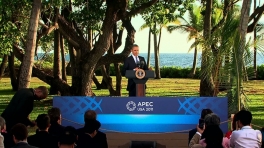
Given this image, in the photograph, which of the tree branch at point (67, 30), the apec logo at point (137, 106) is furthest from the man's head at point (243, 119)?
the tree branch at point (67, 30)

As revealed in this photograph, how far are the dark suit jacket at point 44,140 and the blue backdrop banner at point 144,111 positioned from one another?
11.8ft

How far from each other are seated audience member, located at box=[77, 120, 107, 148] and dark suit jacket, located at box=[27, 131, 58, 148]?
464 millimetres

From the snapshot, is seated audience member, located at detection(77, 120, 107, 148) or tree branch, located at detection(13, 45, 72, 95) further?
tree branch, located at detection(13, 45, 72, 95)

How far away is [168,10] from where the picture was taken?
2370 centimetres

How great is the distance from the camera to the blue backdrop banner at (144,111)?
36.9ft

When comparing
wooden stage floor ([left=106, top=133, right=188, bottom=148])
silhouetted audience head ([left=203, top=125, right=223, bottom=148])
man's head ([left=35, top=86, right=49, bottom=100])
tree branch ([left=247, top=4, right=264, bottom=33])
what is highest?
tree branch ([left=247, top=4, right=264, bottom=33])

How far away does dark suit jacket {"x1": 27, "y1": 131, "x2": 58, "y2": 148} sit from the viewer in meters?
7.66

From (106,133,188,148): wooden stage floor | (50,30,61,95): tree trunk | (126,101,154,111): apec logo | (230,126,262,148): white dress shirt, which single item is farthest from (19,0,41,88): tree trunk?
(50,30,61,95): tree trunk

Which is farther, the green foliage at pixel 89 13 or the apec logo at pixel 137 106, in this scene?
the green foliage at pixel 89 13

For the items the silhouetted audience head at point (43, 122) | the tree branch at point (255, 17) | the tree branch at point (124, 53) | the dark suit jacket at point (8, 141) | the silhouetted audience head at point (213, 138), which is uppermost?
the tree branch at point (255, 17)

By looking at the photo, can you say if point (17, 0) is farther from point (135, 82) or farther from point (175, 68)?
point (175, 68)

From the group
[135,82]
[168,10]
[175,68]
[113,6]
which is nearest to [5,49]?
[113,6]

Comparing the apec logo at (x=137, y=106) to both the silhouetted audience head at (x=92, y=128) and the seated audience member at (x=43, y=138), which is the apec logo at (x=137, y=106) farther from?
the seated audience member at (x=43, y=138)

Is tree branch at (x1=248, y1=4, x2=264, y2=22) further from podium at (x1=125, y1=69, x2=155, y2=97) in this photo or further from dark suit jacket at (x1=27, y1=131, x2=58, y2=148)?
dark suit jacket at (x1=27, y1=131, x2=58, y2=148)
